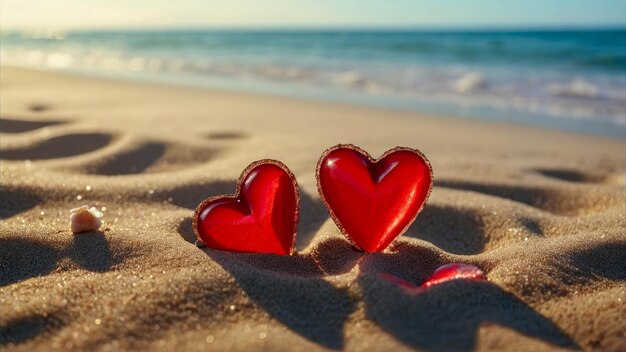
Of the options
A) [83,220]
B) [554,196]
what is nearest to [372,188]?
[83,220]

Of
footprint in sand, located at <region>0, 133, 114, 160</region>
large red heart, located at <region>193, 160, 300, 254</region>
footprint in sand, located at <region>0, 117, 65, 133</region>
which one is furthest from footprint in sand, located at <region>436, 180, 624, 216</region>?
footprint in sand, located at <region>0, 117, 65, 133</region>

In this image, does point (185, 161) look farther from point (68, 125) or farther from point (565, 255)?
point (565, 255)

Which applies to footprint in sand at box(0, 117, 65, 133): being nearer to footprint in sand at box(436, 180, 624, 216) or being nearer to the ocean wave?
footprint in sand at box(436, 180, 624, 216)

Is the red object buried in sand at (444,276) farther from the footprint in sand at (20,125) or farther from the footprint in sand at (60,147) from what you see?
the footprint in sand at (20,125)

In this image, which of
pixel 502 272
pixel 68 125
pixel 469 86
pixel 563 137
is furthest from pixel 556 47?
pixel 502 272

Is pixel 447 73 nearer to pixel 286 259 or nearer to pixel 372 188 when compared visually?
pixel 372 188
